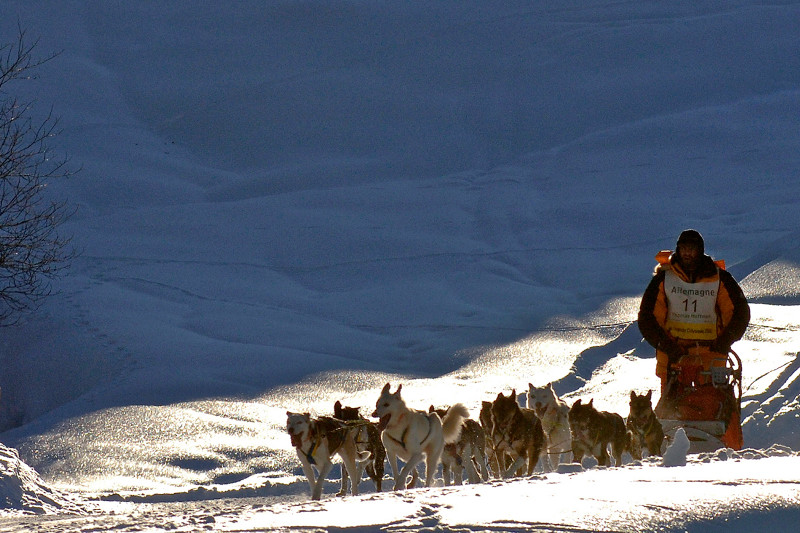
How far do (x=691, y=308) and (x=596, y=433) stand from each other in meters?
1.01

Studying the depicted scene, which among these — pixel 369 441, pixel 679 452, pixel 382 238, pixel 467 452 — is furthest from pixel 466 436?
pixel 382 238

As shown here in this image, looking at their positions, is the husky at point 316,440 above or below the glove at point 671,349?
below

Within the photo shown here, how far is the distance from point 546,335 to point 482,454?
742 centimetres

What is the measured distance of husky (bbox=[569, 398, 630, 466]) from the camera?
7473 millimetres

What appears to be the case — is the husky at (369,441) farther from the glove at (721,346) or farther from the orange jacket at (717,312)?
the glove at (721,346)

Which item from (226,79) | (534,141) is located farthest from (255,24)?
(534,141)

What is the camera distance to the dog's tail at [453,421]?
7.65 m

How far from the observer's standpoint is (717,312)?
7180mm

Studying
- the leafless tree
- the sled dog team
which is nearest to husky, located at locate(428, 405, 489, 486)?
the sled dog team

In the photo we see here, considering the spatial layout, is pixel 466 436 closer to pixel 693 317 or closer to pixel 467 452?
pixel 467 452

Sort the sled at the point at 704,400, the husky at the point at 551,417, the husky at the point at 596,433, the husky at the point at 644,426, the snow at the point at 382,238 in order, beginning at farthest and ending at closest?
the husky at the point at 551,417 → the snow at the point at 382,238 → the husky at the point at 596,433 → the husky at the point at 644,426 → the sled at the point at 704,400

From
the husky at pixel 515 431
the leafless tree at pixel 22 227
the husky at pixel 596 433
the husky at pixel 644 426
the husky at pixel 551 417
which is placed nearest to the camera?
the husky at pixel 515 431

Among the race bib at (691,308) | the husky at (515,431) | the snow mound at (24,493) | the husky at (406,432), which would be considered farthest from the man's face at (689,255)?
the snow mound at (24,493)

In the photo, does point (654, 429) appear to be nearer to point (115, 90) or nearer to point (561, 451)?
point (561, 451)
